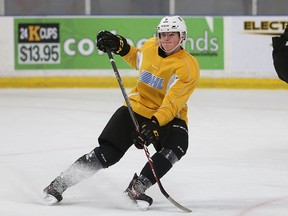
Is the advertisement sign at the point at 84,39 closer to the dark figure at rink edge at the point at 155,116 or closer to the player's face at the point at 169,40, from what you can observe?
the dark figure at rink edge at the point at 155,116

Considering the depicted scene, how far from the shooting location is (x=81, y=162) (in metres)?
4.52

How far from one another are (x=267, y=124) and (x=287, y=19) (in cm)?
288

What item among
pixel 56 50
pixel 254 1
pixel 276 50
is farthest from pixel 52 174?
pixel 254 1

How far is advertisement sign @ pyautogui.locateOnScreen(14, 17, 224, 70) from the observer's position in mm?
10281

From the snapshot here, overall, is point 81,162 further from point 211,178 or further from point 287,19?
point 287,19

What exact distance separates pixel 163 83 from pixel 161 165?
42cm

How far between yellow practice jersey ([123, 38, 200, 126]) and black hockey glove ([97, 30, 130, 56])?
87 millimetres

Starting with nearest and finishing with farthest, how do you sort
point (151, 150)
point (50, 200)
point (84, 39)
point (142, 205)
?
point (142, 205)
point (50, 200)
point (151, 150)
point (84, 39)

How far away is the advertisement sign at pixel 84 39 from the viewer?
10281 millimetres

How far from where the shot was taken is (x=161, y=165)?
441 cm

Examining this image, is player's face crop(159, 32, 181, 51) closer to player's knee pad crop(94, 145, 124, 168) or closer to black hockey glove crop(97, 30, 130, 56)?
black hockey glove crop(97, 30, 130, 56)

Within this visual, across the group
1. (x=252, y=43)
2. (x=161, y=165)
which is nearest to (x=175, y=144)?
(x=161, y=165)

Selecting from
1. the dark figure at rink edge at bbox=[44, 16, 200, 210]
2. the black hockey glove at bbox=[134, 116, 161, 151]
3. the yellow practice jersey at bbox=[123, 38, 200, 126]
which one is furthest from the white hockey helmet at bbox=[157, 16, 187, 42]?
the black hockey glove at bbox=[134, 116, 161, 151]

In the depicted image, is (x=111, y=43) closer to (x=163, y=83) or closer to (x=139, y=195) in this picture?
(x=163, y=83)
